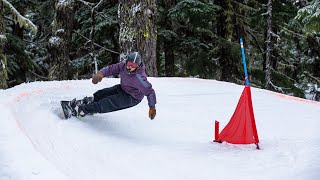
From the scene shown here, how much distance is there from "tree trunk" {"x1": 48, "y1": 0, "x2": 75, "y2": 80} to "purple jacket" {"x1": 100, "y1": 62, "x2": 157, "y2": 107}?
27.8ft

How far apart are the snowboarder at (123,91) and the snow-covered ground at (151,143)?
23 cm

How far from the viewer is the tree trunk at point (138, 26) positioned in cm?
944

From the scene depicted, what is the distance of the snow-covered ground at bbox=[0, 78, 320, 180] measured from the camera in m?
3.47

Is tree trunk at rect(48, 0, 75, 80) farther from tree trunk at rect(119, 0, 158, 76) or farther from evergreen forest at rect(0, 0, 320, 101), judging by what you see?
tree trunk at rect(119, 0, 158, 76)

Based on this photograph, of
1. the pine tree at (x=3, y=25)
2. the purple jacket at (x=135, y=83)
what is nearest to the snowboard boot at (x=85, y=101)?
Result: the purple jacket at (x=135, y=83)

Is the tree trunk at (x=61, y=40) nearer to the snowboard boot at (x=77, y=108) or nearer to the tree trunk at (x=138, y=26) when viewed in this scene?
the tree trunk at (x=138, y=26)

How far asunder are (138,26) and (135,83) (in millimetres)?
4411

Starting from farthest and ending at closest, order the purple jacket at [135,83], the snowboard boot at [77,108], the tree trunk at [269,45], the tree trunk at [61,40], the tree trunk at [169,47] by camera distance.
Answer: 1. the tree trunk at [169,47]
2. the tree trunk at [269,45]
3. the tree trunk at [61,40]
4. the snowboard boot at [77,108]
5. the purple jacket at [135,83]

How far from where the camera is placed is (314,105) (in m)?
7.50

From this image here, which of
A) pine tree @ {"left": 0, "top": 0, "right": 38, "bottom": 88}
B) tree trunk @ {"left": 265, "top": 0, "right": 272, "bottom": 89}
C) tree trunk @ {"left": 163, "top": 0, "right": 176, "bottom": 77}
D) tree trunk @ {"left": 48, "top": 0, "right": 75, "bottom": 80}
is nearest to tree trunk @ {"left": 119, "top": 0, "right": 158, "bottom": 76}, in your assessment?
pine tree @ {"left": 0, "top": 0, "right": 38, "bottom": 88}

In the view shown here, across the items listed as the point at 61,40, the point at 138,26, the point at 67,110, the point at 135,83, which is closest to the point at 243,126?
the point at 135,83

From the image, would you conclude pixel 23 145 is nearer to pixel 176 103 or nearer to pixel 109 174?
pixel 109 174

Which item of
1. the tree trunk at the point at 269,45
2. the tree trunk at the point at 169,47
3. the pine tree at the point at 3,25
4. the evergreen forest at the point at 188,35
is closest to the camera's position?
the pine tree at the point at 3,25

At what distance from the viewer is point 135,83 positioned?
5312 millimetres
